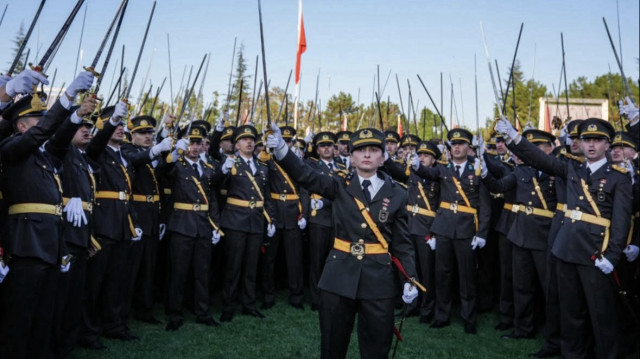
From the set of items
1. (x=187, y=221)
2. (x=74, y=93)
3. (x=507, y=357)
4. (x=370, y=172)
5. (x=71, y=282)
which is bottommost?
(x=507, y=357)

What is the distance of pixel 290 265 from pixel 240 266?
1.16 m

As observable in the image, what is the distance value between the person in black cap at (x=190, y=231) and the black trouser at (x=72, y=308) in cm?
174

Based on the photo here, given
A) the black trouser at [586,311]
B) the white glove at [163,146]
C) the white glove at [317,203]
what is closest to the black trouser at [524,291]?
the black trouser at [586,311]

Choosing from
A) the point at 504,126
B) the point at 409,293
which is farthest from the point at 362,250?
the point at 504,126

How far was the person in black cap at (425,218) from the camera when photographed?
27.7 ft

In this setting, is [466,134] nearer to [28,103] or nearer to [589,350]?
[589,350]

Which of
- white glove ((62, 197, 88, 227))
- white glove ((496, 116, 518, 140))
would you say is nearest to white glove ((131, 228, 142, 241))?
white glove ((62, 197, 88, 227))

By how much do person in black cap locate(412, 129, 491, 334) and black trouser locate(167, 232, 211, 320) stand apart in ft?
11.9

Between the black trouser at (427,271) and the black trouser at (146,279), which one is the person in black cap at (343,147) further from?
the black trouser at (146,279)

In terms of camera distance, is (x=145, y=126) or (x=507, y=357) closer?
(x=507, y=357)

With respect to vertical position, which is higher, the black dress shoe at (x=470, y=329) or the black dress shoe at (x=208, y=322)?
the black dress shoe at (x=208, y=322)

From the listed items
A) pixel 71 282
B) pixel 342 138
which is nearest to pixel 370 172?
pixel 71 282

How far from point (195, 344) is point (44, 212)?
9.55ft

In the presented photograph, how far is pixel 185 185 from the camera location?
7.62 metres
